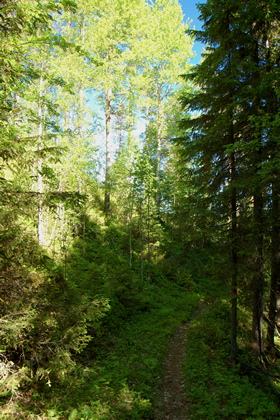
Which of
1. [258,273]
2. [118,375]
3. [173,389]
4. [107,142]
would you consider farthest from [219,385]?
[107,142]

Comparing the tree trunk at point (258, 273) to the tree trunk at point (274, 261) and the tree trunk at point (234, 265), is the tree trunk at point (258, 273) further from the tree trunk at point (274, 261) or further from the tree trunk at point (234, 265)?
the tree trunk at point (234, 265)

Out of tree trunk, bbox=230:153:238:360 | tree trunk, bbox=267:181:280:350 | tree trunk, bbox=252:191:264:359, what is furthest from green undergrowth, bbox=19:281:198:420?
tree trunk, bbox=267:181:280:350

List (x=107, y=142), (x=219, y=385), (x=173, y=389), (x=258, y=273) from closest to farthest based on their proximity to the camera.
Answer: (x=219, y=385), (x=173, y=389), (x=258, y=273), (x=107, y=142)

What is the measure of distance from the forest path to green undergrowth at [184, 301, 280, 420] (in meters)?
0.21

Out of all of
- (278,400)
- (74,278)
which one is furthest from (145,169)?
(278,400)

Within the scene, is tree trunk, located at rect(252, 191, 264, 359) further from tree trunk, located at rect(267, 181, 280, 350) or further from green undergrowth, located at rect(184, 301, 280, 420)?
green undergrowth, located at rect(184, 301, 280, 420)

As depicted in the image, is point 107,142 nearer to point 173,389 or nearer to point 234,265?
point 234,265

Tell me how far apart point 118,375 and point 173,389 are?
1.71m

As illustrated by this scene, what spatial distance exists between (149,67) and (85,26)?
6308 mm

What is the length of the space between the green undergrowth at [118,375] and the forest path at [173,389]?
250mm

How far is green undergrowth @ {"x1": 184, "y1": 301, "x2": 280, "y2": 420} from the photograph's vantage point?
582 centimetres

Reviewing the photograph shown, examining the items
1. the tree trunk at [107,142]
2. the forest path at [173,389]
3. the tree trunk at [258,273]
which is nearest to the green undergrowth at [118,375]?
the forest path at [173,389]

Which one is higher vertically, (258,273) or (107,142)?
(107,142)

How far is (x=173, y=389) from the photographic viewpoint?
715 cm
